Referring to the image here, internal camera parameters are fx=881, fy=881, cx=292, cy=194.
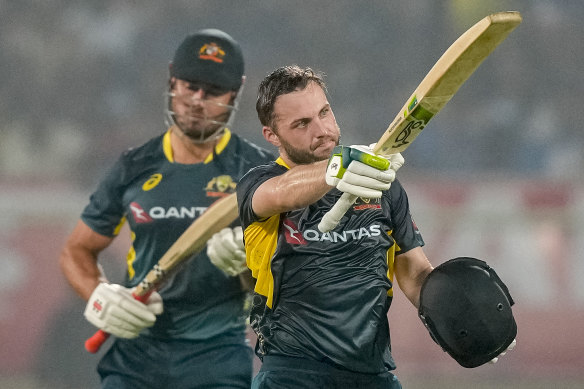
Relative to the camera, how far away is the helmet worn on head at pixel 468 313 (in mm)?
2203

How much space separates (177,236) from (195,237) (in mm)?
143

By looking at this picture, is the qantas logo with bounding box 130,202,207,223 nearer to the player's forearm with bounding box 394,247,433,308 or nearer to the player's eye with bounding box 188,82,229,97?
the player's eye with bounding box 188,82,229,97

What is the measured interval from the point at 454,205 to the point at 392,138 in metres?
3.74

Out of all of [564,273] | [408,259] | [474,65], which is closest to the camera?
[474,65]

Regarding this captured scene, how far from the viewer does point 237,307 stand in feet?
10.6

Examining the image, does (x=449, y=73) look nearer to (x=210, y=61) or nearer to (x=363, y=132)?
(x=210, y=61)

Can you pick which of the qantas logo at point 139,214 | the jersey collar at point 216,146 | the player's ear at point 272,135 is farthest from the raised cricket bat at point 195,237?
the player's ear at point 272,135

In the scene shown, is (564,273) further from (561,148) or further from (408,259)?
(408,259)

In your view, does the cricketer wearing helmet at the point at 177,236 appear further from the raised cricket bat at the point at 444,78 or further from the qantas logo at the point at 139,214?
the raised cricket bat at the point at 444,78

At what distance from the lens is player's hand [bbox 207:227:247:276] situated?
3.00m

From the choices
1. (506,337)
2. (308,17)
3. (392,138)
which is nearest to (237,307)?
(506,337)

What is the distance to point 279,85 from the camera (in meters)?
2.36

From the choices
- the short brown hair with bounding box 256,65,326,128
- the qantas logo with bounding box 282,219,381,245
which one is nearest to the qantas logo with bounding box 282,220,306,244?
the qantas logo with bounding box 282,219,381,245

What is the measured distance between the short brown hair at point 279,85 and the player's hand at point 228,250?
686 mm
